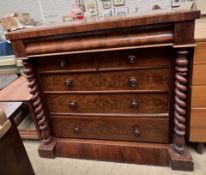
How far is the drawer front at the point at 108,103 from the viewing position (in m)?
1.24

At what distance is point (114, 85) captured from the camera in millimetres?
1246

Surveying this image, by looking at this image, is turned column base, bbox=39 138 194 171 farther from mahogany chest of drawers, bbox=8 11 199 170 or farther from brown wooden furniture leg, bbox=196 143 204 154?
brown wooden furniture leg, bbox=196 143 204 154

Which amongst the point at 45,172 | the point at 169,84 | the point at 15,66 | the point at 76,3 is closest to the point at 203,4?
the point at 169,84

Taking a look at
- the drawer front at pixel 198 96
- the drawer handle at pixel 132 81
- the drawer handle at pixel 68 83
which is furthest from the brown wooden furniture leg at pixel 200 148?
the drawer handle at pixel 68 83

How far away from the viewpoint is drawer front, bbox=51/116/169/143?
129cm

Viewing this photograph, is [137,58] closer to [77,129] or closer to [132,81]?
[132,81]

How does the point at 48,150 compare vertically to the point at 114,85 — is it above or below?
below

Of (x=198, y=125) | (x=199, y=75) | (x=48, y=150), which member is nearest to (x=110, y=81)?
(x=199, y=75)

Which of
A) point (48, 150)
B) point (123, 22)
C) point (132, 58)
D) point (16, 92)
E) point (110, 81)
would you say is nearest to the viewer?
point (123, 22)

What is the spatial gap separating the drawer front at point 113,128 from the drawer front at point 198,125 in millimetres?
165

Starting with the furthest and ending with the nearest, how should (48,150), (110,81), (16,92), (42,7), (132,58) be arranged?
(42,7) < (16,92) < (48,150) < (110,81) < (132,58)

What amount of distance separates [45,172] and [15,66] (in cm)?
124

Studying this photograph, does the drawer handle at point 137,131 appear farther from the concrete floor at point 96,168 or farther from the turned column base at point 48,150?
the turned column base at point 48,150

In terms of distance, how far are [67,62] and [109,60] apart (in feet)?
0.90
